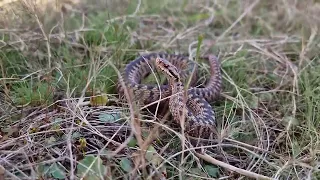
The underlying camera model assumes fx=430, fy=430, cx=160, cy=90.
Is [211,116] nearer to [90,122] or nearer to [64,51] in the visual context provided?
[90,122]

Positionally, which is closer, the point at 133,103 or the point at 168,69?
the point at 133,103

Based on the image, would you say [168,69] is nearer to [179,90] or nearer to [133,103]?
[179,90]

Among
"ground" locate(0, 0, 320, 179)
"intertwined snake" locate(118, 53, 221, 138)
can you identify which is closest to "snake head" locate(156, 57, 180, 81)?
"intertwined snake" locate(118, 53, 221, 138)

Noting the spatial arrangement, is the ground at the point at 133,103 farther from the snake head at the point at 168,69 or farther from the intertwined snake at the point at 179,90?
the snake head at the point at 168,69

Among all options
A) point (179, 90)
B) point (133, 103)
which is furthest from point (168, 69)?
point (133, 103)

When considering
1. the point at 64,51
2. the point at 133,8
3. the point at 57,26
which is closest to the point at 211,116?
the point at 64,51
